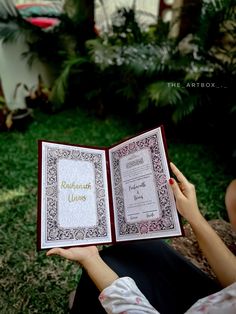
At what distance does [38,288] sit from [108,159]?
0.95m

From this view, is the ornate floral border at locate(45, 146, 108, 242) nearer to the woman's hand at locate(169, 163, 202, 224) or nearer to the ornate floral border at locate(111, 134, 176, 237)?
the ornate floral border at locate(111, 134, 176, 237)

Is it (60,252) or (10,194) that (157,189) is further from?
(10,194)

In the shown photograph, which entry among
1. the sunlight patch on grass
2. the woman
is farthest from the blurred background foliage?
the woman

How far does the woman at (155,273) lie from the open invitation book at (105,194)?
0.06 metres

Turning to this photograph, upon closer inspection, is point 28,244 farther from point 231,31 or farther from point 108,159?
point 231,31

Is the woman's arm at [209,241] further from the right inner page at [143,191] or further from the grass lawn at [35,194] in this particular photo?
the grass lawn at [35,194]

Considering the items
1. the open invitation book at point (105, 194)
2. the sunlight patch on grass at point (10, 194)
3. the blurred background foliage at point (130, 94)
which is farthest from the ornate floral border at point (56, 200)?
the sunlight patch on grass at point (10, 194)

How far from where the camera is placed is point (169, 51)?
3213mm

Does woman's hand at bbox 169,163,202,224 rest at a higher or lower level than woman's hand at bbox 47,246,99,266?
higher

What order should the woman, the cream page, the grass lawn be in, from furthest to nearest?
the grass lawn → the cream page → the woman

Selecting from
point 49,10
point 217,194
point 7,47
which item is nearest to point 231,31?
point 217,194

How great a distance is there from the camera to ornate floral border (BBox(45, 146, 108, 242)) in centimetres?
106

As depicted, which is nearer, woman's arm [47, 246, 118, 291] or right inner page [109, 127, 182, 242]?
woman's arm [47, 246, 118, 291]

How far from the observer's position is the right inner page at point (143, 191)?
1072mm
